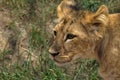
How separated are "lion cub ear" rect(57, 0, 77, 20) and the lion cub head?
56 mm

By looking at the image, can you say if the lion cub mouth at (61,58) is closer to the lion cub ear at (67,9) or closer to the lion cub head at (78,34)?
the lion cub head at (78,34)

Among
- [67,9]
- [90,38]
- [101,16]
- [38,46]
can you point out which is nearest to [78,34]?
[90,38]

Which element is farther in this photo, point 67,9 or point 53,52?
point 67,9

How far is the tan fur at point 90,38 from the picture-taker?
4352mm

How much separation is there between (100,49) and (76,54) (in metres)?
0.25

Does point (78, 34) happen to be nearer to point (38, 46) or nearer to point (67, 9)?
point (67, 9)

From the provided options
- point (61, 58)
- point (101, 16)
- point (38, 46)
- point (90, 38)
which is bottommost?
point (38, 46)

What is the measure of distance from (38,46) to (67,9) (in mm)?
1527

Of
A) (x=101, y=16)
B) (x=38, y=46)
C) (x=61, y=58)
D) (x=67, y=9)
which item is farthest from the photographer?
(x=38, y=46)

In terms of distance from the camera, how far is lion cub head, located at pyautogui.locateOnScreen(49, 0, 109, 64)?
434 cm

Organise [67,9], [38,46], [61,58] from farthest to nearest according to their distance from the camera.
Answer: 1. [38,46]
2. [67,9]
3. [61,58]

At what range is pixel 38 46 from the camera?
240 inches

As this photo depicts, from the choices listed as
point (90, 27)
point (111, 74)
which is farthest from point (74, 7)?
point (111, 74)

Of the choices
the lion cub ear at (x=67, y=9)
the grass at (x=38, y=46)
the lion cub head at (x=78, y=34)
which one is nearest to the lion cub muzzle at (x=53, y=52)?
the lion cub head at (x=78, y=34)
